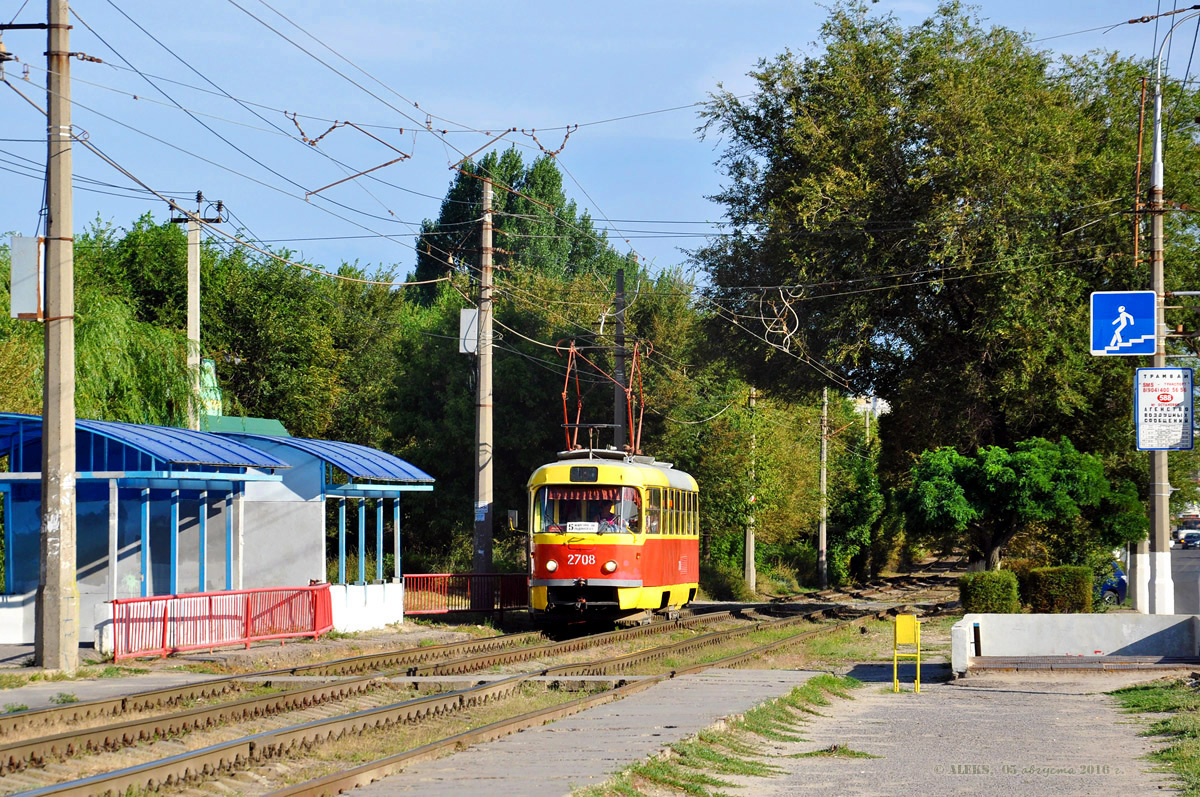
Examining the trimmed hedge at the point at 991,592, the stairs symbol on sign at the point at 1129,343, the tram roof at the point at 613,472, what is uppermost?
the stairs symbol on sign at the point at 1129,343

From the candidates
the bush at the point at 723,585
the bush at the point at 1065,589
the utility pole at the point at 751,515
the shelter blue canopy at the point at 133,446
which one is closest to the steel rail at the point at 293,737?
the shelter blue canopy at the point at 133,446

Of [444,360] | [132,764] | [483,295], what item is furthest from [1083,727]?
[444,360]

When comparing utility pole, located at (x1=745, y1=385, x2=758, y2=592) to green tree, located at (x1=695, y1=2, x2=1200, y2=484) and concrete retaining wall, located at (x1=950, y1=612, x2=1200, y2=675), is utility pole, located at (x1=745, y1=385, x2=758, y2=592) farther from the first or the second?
concrete retaining wall, located at (x1=950, y1=612, x2=1200, y2=675)

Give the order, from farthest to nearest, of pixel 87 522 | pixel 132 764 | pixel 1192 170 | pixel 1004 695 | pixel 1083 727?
1. pixel 1192 170
2. pixel 87 522
3. pixel 1004 695
4. pixel 1083 727
5. pixel 132 764

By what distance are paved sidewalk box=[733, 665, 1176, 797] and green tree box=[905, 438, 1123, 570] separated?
389 inches

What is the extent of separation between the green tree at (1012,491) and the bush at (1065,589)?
3.58m

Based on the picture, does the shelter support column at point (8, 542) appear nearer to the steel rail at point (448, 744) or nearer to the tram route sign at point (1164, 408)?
the steel rail at point (448, 744)

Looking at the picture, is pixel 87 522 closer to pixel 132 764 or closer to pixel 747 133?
pixel 132 764

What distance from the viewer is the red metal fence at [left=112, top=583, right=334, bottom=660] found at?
19.8 m

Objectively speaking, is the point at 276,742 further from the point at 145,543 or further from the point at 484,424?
the point at 484,424

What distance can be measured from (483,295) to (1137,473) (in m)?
19.2

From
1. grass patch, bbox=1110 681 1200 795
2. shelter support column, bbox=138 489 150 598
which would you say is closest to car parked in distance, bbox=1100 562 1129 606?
grass patch, bbox=1110 681 1200 795

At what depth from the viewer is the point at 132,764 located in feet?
37.9

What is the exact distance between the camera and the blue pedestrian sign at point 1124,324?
2133 centimetres
